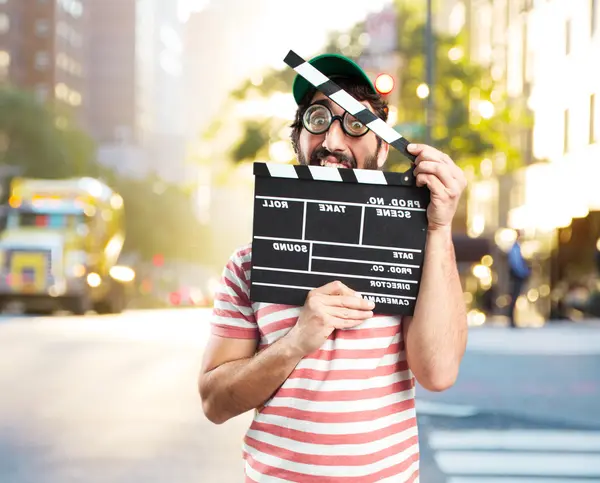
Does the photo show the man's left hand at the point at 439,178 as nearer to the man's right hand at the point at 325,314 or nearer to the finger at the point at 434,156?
the finger at the point at 434,156

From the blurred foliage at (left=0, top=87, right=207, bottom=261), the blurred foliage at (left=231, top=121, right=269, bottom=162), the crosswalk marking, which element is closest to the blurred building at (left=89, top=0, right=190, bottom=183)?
the blurred foliage at (left=0, top=87, right=207, bottom=261)

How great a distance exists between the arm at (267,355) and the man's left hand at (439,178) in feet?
1.06

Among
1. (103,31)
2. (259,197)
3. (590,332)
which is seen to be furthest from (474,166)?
(103,31)

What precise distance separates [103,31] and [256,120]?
4992 inches

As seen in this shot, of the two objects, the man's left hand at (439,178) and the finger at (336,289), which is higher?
the man's left hand at (439,178)

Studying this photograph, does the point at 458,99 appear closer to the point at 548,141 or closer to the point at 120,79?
the point at 548,141

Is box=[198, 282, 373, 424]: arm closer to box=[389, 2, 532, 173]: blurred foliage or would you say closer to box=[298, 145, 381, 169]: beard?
box=[298, 145, 381, 169]: beard

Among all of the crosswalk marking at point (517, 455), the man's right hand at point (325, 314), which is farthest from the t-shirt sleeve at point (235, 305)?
the crosswalk marking at point (517, 455)

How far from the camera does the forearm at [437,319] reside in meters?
2.66

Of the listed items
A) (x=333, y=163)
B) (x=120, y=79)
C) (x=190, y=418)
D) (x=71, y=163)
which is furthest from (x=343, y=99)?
(x=120, y=79)

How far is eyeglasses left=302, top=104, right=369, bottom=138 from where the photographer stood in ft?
9.11

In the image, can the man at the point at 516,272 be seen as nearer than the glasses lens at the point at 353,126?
No

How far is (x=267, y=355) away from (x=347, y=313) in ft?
0.78

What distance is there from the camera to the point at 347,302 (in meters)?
2.62
